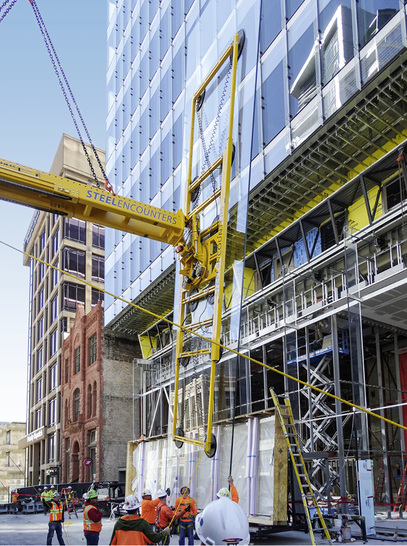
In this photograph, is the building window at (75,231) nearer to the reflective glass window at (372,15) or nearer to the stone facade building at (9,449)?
the stone facade building at (9,449)

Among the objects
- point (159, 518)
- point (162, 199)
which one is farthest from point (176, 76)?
point (159, 518)

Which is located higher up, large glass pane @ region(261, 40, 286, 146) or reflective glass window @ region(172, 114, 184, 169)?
reflective glass window @ region(172, 114, 184, 169)

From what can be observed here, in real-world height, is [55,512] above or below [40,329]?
below

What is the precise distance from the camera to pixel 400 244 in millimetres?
18812

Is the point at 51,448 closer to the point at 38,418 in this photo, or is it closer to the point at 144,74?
the point at 38,418

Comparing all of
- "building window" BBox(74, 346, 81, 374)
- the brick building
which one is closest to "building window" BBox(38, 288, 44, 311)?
"building window" BBox(74, 346, 81, 374)

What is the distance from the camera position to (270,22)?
21.8 metres

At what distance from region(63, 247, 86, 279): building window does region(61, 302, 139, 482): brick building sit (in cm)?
1545

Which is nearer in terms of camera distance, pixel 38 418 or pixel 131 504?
pixel 131 504

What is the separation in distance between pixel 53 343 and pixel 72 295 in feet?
18.0

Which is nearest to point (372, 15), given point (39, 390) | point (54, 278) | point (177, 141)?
point (177, 141)

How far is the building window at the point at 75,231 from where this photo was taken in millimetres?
63469

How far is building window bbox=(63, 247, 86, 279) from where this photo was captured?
62562 millimetres

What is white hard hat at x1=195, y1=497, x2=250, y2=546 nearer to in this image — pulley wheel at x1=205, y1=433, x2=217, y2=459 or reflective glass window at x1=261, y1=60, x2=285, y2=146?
pulley wheel at x1=205, y1=433, x2=217, y2=459
